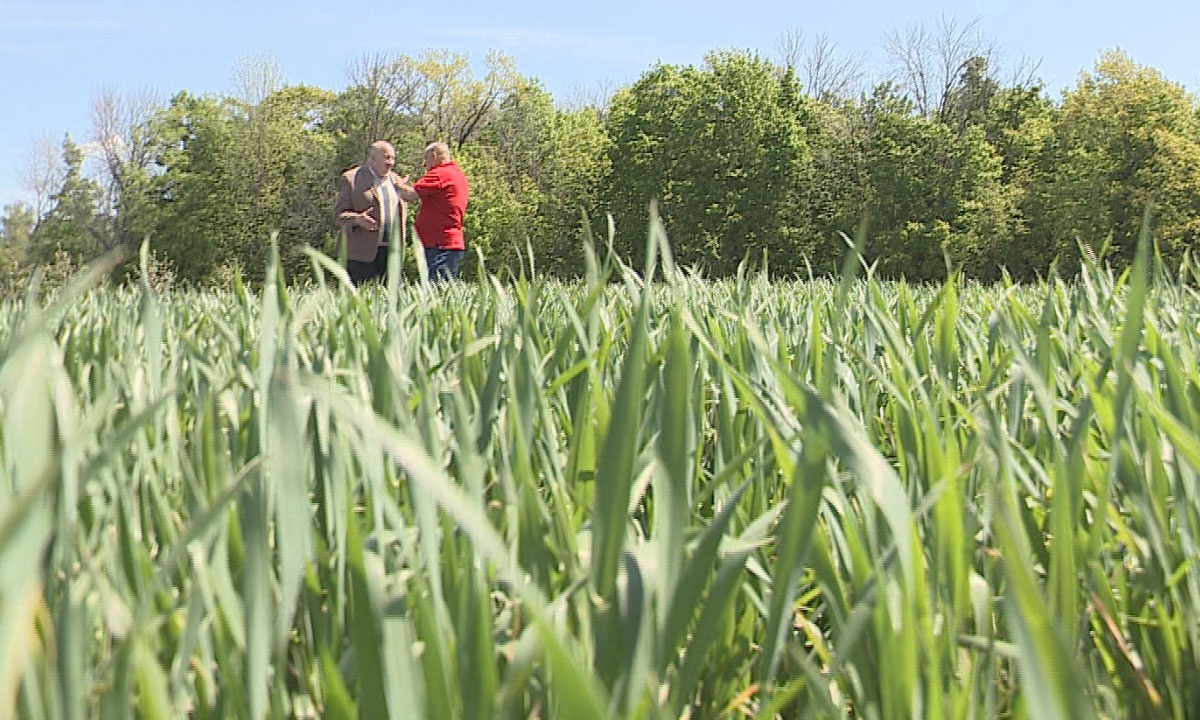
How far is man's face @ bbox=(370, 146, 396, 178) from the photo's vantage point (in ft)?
23.6

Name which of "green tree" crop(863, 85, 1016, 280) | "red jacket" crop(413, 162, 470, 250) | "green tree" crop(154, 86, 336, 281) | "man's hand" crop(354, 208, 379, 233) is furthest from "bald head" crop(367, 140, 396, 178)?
"green tree" crop(154, 86, 336, 281)

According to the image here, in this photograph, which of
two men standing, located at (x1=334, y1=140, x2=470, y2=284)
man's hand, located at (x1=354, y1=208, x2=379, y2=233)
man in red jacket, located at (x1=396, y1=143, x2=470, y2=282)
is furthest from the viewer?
man in red jacket, located at (x1=396, y1=143, x2=470, y2=282)

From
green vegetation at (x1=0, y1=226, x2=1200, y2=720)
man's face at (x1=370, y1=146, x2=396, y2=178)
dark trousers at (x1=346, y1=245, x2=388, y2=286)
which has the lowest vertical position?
green vegetation at (x1=0, y1=226, x2=1200, y2=720)

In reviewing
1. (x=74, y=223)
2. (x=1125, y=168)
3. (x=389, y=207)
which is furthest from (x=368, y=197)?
(x=74, y=223)

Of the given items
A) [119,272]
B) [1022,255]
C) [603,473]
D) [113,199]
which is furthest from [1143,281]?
[119,272]

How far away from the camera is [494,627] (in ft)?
1.80

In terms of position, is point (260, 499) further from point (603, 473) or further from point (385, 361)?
point (385, 361)

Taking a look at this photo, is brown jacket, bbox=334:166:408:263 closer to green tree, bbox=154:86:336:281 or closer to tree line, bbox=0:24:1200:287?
tree line, bbox=0:24:1200:287

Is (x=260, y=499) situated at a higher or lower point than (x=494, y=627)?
higher

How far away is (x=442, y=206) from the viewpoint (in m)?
8.13

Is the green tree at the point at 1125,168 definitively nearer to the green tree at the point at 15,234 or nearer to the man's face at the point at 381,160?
the man's face at the point at 381,160

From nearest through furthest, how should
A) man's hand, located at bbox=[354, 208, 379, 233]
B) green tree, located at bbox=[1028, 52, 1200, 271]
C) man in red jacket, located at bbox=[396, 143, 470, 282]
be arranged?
man's hand, located at bbox=[354, 208, 379, 233], man in red jacket, located at bbox=[396, 143, 470, 282], green tree, located at bbox=[1028, 52, 1200, 271]

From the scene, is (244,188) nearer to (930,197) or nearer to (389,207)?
(930,197)

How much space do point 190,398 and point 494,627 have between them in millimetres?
581
